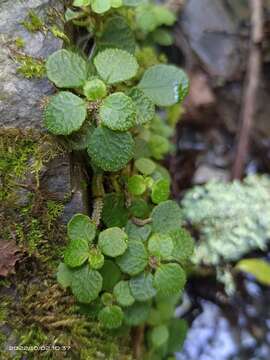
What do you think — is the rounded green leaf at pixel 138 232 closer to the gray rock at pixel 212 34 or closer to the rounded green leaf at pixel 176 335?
the rounded green leaf at pixel 176 335

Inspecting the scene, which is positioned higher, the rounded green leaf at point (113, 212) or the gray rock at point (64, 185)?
the gray rock at point (64, 185)

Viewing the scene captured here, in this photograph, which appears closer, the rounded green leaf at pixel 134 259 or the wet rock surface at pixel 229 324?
the rounded green leaf at pixel 134 259

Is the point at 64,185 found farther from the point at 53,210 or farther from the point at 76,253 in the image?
the point at 76,253

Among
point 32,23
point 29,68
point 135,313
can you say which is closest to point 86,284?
A: point 135,313

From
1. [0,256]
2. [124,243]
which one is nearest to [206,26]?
[124,243]

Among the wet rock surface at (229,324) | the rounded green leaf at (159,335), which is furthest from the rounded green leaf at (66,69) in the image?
the wet rock surface at (229,324)

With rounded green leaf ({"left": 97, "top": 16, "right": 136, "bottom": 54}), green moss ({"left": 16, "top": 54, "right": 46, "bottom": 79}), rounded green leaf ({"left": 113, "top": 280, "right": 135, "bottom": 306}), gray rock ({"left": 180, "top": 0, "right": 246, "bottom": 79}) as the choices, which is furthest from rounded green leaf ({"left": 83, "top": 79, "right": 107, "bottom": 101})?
gray rock ({"left": 180, "top": 0, "right": 246, "bottom": 79})

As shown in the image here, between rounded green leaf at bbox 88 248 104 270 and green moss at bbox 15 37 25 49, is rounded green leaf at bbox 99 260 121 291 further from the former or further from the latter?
green moss at bbox 15 37 25 49

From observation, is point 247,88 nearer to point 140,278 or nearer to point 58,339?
point 140,278
